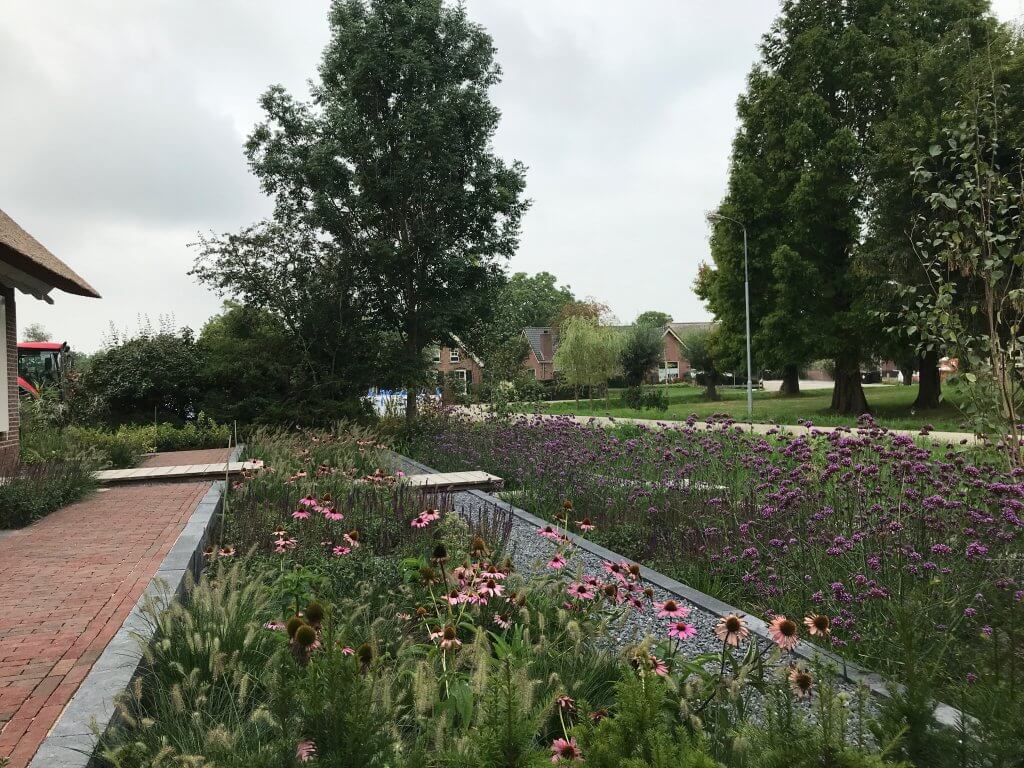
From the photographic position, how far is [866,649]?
408cm

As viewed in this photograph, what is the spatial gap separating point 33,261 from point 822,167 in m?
21.6

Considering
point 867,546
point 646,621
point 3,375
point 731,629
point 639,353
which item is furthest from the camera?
point 639,353

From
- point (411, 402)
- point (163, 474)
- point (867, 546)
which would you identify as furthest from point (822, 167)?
point (867, 546)

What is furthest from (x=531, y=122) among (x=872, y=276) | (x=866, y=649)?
(x=872, y=276)

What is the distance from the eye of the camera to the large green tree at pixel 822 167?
23062mm

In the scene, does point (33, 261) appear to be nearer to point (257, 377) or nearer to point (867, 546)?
point (257, 377)

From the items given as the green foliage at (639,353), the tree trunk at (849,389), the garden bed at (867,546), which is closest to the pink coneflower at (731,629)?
the garden bed at (867,546)

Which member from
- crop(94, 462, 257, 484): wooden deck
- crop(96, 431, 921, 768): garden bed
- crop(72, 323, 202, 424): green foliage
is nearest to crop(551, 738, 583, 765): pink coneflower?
crop(96, 431, 921, 768): garden bed

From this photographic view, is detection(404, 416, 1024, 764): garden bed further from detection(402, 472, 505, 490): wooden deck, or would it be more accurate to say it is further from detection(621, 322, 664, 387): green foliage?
detection(621, 322, 664, 387): green foliage

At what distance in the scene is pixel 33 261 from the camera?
12094mm

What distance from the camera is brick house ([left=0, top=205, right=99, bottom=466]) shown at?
12359 millimetres

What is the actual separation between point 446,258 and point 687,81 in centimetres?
1169

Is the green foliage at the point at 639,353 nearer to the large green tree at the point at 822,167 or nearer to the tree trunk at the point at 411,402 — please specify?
the large green tree at the point at 822,167

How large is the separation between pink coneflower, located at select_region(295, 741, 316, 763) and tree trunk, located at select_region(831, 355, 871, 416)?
2569 cm
